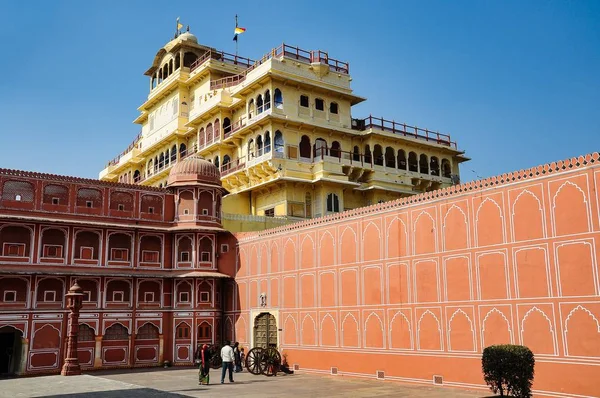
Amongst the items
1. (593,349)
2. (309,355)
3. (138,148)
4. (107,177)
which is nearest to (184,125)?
(138,148)

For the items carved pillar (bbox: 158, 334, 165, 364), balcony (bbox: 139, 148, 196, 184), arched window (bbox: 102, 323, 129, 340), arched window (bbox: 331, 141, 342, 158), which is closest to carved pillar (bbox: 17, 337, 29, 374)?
arched window (bbox: 102, 323, 129, 340)

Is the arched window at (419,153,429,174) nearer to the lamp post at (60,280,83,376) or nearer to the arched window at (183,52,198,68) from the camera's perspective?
the arched window at (183,52,198,68)

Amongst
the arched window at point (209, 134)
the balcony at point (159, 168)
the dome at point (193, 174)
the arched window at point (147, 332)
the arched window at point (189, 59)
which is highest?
the arched window at point (189, 59)

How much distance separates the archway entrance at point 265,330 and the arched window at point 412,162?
1830 cm

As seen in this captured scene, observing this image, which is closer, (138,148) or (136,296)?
(136,296)

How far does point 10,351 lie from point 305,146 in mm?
19505

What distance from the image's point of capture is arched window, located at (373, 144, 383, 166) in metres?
39.5

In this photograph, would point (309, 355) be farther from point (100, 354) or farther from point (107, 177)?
point (107, 177)

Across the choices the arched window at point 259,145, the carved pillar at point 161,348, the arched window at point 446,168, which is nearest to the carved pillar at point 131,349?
the carved pillar at point 161,348

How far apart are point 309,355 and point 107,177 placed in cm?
3657

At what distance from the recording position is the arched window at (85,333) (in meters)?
27.4

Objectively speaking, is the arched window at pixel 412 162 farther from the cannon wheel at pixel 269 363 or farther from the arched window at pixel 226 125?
the cannon wheel at pixel 269 363

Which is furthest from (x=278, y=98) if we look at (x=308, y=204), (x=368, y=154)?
(x=368, y=154)

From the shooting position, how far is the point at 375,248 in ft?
71.8
